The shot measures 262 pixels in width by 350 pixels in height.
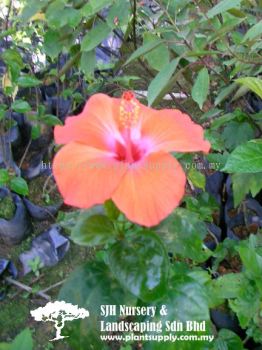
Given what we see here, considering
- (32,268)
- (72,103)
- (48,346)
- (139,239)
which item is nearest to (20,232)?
(32,268)

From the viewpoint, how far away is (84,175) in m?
0.60

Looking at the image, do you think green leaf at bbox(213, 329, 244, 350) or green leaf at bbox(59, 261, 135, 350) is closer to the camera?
green leaf at bbox(59, 261, 135, 350)

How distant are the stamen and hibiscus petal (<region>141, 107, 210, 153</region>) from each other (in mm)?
22

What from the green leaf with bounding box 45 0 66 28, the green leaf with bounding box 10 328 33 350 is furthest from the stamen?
the green leaf with bounding box 45 0 66 28

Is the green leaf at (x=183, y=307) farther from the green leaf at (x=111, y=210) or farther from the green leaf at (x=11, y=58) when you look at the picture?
the green leaf at (x=11, y=58)

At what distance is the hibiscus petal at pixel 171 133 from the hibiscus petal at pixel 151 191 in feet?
0.14

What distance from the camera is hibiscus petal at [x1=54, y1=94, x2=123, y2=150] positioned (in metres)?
0.66

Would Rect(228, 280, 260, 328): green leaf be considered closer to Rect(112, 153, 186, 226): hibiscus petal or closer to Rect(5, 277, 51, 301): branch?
Rect(112, 153, 186, 226): hibiscus petal

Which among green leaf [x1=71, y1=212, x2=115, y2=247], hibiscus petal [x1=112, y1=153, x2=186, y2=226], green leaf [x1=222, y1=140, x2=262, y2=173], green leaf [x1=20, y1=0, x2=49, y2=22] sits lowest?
green leaf [x1=71, y1=212, x2=115, y2=247]

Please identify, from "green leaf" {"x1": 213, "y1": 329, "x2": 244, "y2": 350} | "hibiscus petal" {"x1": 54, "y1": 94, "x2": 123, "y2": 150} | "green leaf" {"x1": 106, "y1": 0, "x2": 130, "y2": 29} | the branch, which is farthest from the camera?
the branch

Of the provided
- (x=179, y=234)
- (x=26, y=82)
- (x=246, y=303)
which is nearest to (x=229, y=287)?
(x=246, y=303)

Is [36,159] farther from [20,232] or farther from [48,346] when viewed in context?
[48,346]

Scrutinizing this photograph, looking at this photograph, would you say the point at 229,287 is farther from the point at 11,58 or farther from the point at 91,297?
the point at 11,58

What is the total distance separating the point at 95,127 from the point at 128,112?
0.20ft
